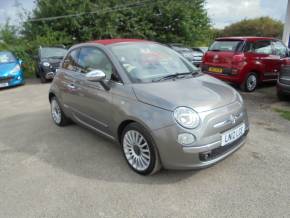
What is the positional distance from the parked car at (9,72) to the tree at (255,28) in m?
36.5

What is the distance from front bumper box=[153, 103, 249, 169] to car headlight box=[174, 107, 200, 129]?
0.17 feet

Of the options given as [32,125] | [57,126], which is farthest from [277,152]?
[32,125]

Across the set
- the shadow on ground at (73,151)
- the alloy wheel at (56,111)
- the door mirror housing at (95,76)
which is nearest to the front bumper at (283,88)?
the shadow on ground at (73,151)

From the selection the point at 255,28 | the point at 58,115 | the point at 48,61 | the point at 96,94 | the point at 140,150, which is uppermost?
the point at 255,28

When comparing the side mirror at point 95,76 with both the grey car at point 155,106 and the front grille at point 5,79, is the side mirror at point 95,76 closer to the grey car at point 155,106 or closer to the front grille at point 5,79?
the grey car at point 155,106

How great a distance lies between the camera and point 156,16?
1855cm

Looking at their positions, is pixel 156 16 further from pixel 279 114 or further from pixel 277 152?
pixel 277 152

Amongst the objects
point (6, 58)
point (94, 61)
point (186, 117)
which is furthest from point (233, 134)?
point (6, 58)

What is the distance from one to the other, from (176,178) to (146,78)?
1.29 metres

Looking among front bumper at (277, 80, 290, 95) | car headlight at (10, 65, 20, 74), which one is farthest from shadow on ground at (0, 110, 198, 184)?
car headlight at (10, 65, 20, 74)

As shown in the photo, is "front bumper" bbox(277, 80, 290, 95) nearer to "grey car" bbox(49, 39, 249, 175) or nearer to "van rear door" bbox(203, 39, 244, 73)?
"van rear door" bbox(203, 39, 244, 73)

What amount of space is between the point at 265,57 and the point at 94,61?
5.76m

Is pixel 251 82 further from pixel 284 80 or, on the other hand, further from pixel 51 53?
pixel 51 53

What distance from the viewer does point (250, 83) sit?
311 inches
